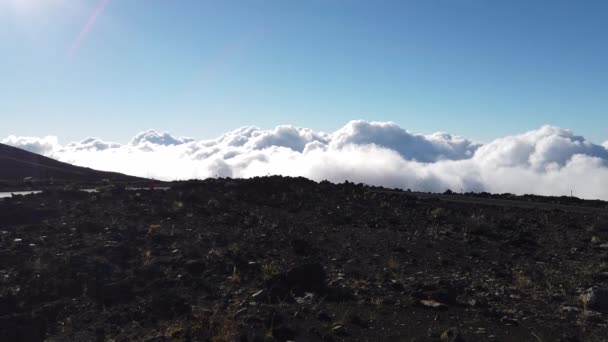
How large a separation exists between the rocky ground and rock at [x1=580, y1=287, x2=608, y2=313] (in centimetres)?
2

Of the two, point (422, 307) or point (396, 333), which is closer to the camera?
point (396, 333)

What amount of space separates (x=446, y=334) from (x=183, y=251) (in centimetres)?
672

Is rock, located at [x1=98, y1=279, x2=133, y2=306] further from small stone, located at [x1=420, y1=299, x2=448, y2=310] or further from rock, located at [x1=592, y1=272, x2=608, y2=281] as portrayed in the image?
rock, located at [x1=592, y1=272, x2=608, y2=281]

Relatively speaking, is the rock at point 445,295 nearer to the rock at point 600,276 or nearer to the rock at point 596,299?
the rock at point 596,299

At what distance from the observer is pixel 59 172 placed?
47.7 m

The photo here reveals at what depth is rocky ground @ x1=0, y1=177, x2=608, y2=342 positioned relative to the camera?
739 cm

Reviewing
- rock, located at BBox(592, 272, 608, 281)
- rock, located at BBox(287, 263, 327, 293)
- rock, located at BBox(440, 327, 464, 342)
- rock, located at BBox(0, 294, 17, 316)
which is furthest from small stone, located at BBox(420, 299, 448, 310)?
rock, located at BBox(0, 294, 17, 316)

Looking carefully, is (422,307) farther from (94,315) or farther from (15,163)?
(15,163)

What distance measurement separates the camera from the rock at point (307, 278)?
904cm

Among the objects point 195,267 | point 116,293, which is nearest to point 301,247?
point 195,267

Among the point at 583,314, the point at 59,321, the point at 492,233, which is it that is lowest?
the point at 59,321

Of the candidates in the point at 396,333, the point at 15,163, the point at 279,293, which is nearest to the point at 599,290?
the point at 396,333

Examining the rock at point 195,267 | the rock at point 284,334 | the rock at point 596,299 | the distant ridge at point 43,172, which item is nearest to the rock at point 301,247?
the rock at point 195,267

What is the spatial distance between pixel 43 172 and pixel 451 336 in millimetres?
49133
